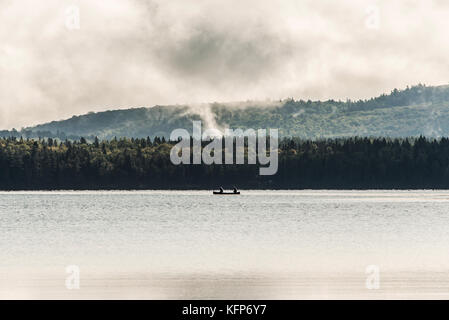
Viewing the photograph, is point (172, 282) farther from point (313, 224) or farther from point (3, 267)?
point (313, 224)

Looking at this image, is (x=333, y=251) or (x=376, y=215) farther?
(x=376, y=215)

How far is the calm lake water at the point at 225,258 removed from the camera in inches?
1907

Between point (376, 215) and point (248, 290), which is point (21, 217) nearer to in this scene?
point (376, 215)

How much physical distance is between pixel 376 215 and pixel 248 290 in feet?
277

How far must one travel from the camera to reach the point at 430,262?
206ft

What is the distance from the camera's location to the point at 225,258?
65562mm

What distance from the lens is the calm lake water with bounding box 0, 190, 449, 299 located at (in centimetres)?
4844
